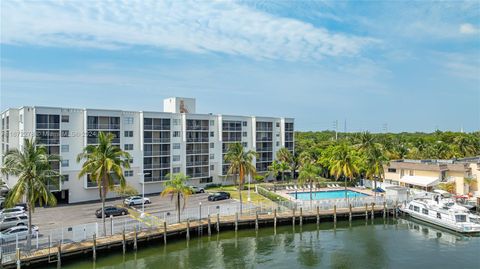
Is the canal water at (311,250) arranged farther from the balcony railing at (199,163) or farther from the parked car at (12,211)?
the balcony railing at (199,163)

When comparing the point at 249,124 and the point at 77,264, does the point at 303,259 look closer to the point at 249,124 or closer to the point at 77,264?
the point at 77,264

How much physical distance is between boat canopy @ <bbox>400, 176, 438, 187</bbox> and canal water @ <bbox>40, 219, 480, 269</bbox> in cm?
1733

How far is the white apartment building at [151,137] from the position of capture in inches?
2297

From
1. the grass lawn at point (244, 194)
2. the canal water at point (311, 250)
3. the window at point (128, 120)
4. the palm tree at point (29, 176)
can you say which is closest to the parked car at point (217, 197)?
the grass lawn at point (244, 194)

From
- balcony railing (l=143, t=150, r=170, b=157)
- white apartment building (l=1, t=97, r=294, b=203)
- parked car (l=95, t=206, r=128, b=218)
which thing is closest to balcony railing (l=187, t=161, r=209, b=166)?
white apartment building (l=1, t=97, r=294, b=203)

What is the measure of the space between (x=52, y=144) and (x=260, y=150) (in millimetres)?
42468

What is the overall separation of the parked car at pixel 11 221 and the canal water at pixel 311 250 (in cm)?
1183

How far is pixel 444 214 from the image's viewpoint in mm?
50406

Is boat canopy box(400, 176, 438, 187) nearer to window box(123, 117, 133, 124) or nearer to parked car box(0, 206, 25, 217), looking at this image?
window box(123, 117, 133, 124)

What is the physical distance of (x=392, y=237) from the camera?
4641 centimetres

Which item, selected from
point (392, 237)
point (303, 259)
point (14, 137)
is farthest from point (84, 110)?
point (392, 237)

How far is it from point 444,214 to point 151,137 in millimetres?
46968

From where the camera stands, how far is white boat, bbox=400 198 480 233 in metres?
47.8

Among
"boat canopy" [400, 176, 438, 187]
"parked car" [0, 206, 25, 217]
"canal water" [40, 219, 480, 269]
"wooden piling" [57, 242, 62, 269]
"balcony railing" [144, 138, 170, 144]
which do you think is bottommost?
"canal water" [40, 219, 480, 269]
